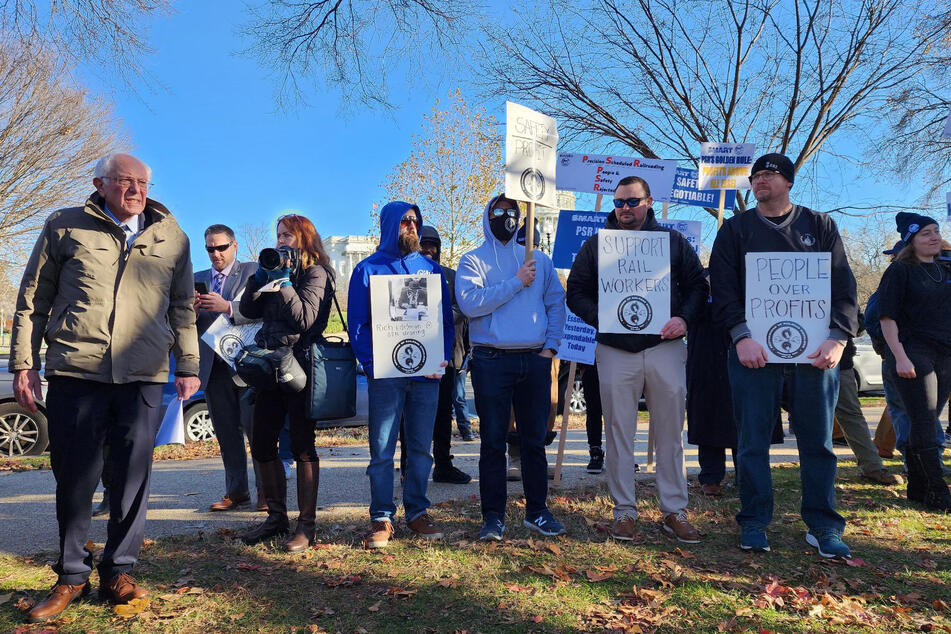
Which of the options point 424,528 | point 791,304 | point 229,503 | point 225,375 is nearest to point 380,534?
point 424,528

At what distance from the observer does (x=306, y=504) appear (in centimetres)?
418

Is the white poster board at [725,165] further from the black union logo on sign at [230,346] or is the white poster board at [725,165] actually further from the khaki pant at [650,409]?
the black union logo on sign at [230,346]

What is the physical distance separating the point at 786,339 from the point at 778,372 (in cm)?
21

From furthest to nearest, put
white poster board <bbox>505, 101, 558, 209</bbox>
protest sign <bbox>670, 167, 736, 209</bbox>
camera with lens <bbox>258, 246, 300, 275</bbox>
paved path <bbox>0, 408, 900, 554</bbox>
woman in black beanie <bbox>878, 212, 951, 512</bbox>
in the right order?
protest sign <bbox>670, 167, 736, 209</bbox> < woman in black beanie <bbox>878, 212, 951, 512</bbox> < white poster board <bbox>505, 101, 558, 209</bbox> < paved path <bbox>0, 408, 900, 554</bbox> < camera with lens <bbox>258, 246, 300, 275</bbox>

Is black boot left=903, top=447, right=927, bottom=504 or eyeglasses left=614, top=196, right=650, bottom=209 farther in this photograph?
black boot left=903, top=447, right=927, bottom=504

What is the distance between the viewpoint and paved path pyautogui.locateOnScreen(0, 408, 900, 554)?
453cm

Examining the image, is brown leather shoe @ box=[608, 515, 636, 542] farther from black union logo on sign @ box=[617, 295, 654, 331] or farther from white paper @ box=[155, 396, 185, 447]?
white paper @ box=[155, 396, 185, 447]

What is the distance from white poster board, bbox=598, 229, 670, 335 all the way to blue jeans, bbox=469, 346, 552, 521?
525mm

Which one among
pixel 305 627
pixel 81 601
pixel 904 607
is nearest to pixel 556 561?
pixel 305 627

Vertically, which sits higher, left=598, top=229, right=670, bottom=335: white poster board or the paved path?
left=598, top=229, right=670, bottom=335: white poster board

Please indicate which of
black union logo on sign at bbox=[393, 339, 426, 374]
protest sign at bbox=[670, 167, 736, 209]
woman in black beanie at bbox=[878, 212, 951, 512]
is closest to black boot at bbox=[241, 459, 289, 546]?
black union logo on sign at bbox=[393, 339, 426, 374]

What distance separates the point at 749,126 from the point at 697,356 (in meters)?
10.7

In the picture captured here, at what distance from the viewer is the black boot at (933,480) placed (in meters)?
4.93

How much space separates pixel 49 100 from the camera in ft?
57.9
